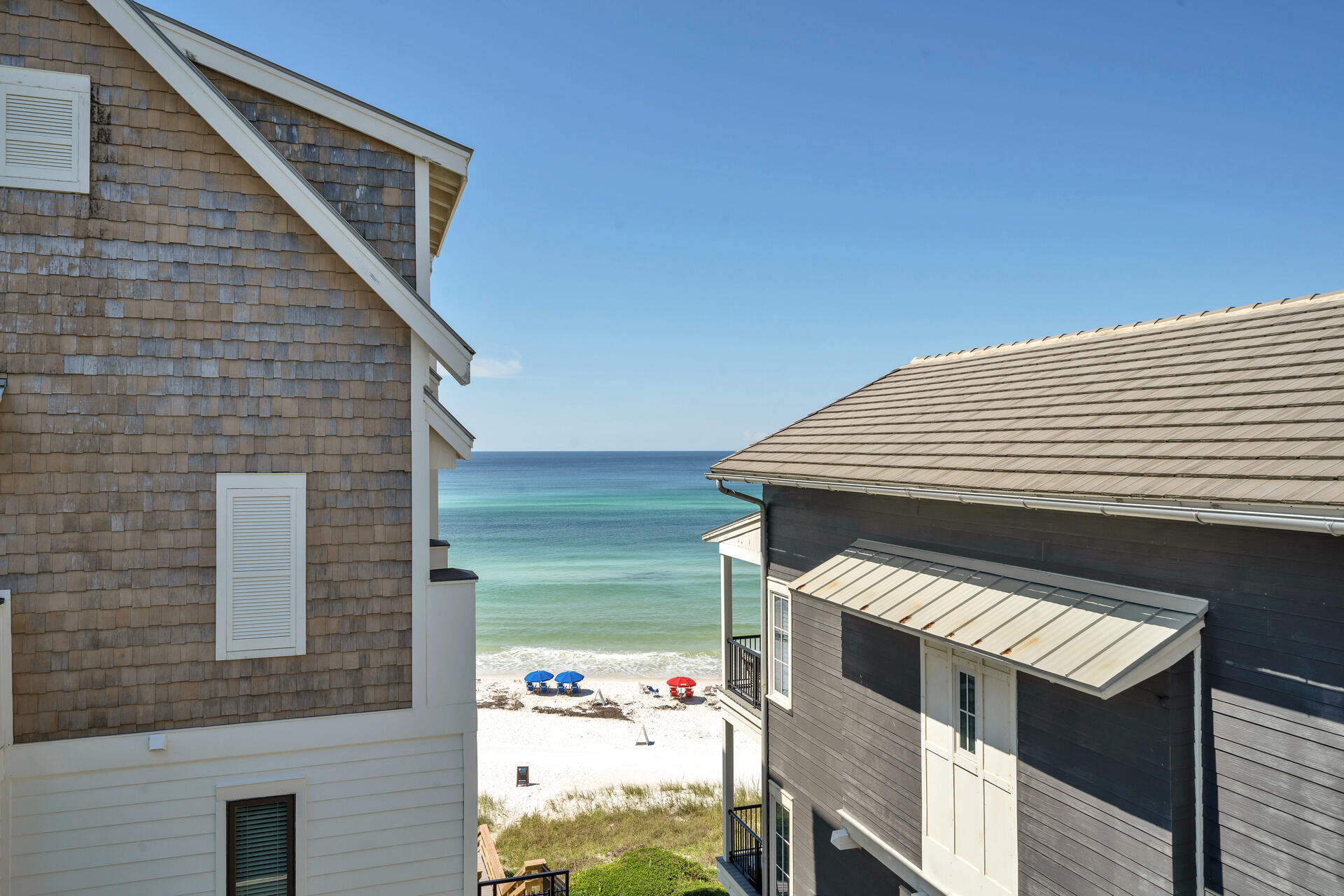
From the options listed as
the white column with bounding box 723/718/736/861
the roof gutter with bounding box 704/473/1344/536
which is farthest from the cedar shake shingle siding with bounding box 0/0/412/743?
the white column with bounding box 723/718/736/861

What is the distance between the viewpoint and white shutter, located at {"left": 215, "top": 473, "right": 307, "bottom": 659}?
614 cm

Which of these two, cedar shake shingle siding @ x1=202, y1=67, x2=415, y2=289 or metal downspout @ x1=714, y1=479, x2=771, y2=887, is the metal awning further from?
cedar shake shingle siding @ x1=202, y1=67, x2=415, y2=289

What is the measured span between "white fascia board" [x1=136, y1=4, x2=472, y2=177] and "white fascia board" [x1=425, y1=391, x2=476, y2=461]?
2249mm

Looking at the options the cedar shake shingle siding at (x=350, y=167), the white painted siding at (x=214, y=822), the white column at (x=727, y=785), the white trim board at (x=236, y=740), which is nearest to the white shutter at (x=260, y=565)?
the white trim board at (x=236, y=740)

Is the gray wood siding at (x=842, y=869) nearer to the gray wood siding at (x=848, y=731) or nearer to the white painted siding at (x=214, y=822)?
the gray wood siding at (x=848, y=731)

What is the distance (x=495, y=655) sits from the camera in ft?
128

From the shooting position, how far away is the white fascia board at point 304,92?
6.29 m

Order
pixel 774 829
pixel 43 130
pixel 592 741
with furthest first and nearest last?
pixel 592 741 < pixel 774 829 < pixel 43 130

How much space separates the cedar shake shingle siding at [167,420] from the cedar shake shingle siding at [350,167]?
430 millimetres

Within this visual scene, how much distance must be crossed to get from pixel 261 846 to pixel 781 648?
22.2ft

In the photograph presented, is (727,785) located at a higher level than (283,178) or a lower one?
lower

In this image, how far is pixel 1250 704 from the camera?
461cm

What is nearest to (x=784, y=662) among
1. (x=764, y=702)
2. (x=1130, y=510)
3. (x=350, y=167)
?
(x=764, y=702)

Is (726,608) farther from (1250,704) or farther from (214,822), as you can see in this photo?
(1250,704)
